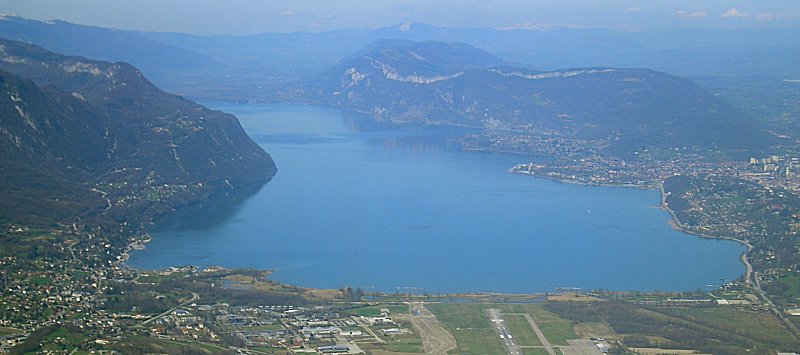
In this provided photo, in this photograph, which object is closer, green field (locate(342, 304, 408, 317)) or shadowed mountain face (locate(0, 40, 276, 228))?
green field (locate(342, 304, 408, 317))

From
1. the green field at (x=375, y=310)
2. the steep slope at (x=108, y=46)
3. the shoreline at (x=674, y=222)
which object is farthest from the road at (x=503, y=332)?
the steep slope at (x=108, y=46)

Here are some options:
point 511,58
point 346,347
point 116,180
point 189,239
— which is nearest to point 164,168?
point 116,180

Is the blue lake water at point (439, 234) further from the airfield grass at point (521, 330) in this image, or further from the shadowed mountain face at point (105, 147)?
the airfield grass at point (521, 330)

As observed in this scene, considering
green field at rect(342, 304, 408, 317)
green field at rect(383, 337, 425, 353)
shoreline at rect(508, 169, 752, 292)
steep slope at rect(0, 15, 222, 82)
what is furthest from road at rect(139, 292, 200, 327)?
steep slope at rect(0, 15, 222, 82)

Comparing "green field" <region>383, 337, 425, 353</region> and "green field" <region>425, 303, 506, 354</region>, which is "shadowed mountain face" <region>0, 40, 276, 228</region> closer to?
"green field" <region>425, 303, 506, 354</region>

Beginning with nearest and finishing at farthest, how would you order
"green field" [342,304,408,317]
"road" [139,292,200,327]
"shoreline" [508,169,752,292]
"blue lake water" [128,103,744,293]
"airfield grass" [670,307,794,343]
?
"airfield grass" [670,307,794,343], "road" [139,292,200,327], "green field" [342,304,408,317], "shoreline" [508,169,752,292], "blue lake water" [128,103,744,293]

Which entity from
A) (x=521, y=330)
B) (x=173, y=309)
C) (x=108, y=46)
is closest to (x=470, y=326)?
(x=521, y=330)

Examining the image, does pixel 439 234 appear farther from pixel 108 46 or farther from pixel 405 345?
pixel 108 46
